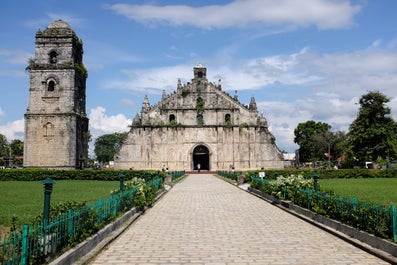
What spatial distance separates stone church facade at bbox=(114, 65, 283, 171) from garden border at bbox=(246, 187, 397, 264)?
37.5m

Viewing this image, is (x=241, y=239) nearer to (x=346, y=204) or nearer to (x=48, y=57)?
(x=346, y=204)

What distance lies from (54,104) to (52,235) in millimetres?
42686

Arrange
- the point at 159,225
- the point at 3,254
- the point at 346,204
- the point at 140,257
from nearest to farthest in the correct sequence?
1. the point at 3,254
2. the point at 140,257
3. the point at 346,204
4. the point at 159,225

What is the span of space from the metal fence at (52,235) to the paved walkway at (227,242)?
626mm

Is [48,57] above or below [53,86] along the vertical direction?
above

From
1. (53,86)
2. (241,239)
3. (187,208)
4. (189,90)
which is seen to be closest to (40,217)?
(241,239)

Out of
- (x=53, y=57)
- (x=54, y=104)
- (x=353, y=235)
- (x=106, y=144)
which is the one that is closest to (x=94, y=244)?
(x=353, y=235)

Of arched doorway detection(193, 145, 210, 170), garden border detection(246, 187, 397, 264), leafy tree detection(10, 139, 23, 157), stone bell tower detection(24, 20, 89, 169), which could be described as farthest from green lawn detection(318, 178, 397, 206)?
leafy tree detection(10, 139, 23, 157)

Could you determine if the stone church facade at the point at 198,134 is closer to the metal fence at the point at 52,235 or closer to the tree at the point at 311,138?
the tree at the point at 311,138

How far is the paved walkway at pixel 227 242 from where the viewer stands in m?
7.84

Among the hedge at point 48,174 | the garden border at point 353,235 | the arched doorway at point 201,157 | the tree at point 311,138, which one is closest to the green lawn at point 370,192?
the garden border at point 353,235

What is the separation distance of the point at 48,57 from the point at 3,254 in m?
46.2

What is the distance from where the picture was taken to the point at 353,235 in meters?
9.66

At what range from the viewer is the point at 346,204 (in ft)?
34.5
